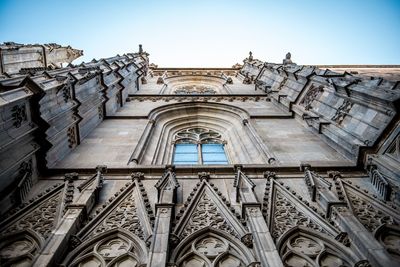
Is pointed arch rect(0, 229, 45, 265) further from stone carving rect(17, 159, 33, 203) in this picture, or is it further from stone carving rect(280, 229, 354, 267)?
stone carving rect(280, 229, 354, 267)

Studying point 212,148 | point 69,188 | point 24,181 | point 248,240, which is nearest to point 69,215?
point 69,188

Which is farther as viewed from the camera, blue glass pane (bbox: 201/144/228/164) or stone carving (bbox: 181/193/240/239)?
blue glass pane (bbox: 201/144/228/164)

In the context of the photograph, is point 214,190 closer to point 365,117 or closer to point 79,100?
point 365,117

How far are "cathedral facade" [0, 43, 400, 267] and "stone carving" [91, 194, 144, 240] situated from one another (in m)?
0.03

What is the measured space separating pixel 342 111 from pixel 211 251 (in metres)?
7.14

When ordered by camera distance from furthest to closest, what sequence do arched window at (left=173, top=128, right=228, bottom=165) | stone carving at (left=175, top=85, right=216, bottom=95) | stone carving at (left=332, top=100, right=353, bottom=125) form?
1. stone carving at (left=175, top=85, right=216, bottom=95)
2. arched window at (left=173, top=128, right=228, bottom=165)
3. stone carving at (left=332, top=100, right=353, bottom=125)

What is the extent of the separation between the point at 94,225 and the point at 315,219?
4.55 m

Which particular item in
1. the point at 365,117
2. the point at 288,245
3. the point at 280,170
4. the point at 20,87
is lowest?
the point at 288,245

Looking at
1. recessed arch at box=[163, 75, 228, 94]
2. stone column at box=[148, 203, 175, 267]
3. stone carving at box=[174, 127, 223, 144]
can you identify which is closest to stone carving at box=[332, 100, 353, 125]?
stone carving at box=[174, 127, 223, 144]

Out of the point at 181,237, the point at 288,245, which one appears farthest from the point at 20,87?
the point at 288,245

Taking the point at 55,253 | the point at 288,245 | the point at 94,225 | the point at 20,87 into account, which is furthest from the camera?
the point at 20,87

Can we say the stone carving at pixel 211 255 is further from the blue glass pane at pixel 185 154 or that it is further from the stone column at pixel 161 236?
the blue glass pane at pixel 185 154

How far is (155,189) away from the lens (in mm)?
7605

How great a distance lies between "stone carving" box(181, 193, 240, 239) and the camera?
616 cm
